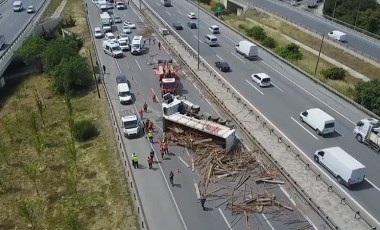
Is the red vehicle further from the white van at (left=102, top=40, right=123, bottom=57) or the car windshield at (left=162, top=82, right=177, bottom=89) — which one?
the white van at (left=102, top=40, right=123, bottom=57)

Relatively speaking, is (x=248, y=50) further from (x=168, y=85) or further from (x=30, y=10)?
(x=30, y=10)

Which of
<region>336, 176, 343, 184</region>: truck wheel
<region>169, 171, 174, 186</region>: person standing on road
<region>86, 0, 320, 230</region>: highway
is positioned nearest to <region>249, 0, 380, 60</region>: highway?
<region>86, 0, 320, 230</region>: highway

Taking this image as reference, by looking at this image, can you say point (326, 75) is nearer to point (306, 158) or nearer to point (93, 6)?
point (306, 158)

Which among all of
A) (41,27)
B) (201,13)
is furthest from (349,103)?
(41,27)

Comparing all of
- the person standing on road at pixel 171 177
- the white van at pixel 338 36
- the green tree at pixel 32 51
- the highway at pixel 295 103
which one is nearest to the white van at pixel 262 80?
the highway at pixel 295 103

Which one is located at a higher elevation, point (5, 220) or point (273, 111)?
point (273, 111)
